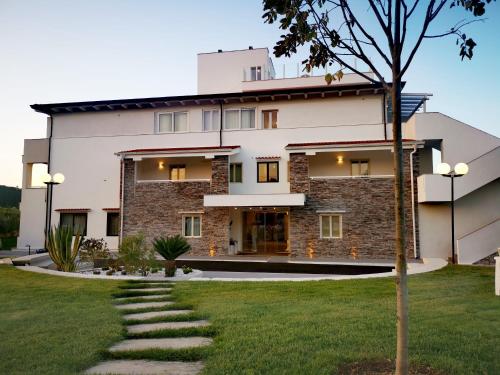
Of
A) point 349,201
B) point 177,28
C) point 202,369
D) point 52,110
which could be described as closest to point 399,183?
point 202,369

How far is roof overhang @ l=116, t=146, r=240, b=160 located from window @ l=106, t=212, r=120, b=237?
3.91 m

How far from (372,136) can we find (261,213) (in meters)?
7.33

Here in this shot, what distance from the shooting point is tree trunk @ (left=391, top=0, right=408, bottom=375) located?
12.9 ft

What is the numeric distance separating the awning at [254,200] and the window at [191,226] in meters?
1.45

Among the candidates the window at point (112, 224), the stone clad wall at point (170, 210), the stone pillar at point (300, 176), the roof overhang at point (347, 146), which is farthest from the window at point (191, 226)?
the roof overhang at point (347, 146)

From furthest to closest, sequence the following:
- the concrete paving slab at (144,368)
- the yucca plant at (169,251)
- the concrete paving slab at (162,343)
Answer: the yucca plant at (169,251) < the concrete paving slab at (162,343) < the concrete paving slab at (144,368)

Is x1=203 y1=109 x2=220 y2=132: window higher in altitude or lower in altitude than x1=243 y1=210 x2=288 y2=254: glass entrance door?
higher

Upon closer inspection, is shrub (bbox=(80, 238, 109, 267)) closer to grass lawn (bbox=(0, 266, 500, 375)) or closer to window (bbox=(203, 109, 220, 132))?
grass lawn (bbox=(0, 266, 500, 375))

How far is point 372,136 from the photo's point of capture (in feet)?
70.0

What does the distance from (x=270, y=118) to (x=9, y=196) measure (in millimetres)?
39897

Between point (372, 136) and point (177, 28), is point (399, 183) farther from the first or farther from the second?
point (372, 136)

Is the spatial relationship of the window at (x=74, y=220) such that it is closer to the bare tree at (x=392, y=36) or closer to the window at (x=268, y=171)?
the window at (x=268, y=171)

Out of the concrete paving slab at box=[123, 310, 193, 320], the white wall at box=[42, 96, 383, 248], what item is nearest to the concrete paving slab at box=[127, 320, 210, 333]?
the concrete paving slab at box=[123, 310, 193, 320]

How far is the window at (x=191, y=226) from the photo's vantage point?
21.3 meters
